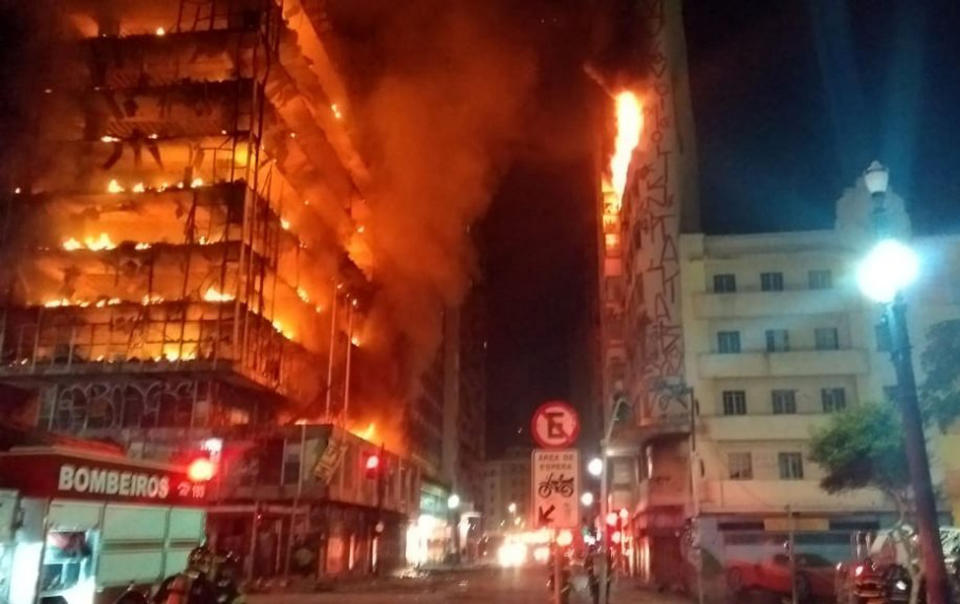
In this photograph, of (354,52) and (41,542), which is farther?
(354,52)

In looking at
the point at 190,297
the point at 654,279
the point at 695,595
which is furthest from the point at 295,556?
the point at 654,279

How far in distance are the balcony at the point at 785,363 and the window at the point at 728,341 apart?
40 cm

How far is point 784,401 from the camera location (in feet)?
124

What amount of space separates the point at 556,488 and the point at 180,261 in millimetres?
40588

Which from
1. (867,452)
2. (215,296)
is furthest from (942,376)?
(215,296)

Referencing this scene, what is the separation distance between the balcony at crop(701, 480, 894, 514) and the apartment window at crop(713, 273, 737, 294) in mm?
8787

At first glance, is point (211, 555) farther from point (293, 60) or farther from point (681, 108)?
point (293, 60)

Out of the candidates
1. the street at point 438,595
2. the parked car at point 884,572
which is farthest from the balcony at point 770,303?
the parked car at point 884,572

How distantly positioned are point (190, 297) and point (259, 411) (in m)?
7.68

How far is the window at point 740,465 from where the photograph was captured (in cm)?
3716

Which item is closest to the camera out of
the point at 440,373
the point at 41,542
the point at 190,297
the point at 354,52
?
the point at 41,542

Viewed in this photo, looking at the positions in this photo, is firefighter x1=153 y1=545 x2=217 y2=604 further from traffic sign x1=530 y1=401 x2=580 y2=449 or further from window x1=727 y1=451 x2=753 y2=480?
window x1=727 y1=451 x2=753 y2=480

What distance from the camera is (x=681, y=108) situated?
4609cm

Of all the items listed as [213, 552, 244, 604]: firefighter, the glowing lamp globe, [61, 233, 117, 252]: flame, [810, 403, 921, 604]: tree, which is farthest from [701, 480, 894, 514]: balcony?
[61, 233, 117, 252]: flame
